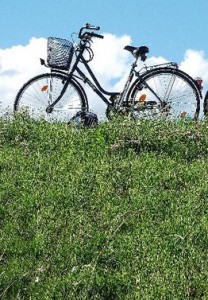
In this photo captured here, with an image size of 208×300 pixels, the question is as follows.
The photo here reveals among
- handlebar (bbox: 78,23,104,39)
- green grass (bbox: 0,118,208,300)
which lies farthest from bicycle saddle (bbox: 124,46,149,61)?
green grass (bbox: 0,118,208,300)

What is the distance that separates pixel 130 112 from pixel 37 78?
7.20 feet

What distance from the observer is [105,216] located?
8789mm

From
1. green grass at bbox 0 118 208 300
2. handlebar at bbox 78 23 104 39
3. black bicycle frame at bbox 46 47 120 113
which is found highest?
handlebar at bbox 78 23 104 39

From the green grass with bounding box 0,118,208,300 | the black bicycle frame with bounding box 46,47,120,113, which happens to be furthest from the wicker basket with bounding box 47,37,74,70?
the green grass with bounding box 0,118,208,300

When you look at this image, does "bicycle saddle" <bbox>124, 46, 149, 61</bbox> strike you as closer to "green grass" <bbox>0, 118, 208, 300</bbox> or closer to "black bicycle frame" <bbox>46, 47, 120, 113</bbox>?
"black bicycle frame" <bbox>46, 47, 120, 113</bbox>

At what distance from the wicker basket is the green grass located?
11.4ft

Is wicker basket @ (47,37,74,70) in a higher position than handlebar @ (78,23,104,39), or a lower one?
lower

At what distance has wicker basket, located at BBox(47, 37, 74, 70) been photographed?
1639 centimetres

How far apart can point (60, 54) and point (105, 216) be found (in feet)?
26.5

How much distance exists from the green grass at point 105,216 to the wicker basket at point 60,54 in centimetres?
347

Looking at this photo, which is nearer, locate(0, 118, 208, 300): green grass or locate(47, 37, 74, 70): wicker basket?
locate(0, 118, 208, 300): green grass

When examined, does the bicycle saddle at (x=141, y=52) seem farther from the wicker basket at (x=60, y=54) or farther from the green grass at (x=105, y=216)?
the green grass at (x=105, y=216)

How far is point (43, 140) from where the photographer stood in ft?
42.9

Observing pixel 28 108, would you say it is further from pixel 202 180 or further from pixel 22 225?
pixel 22 225
